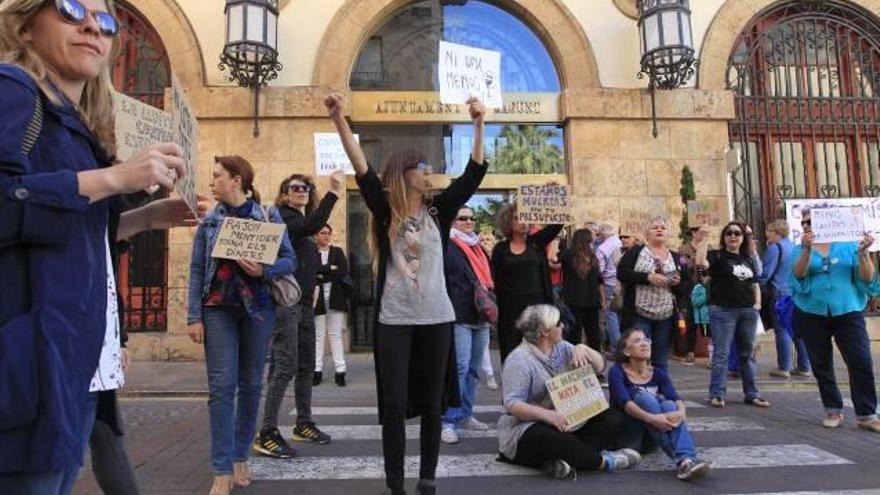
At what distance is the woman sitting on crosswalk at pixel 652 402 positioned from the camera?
4.46m

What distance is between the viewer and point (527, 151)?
12219 mm

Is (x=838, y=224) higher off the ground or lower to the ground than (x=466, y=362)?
higher

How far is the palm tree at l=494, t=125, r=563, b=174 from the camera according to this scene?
39.9 feet

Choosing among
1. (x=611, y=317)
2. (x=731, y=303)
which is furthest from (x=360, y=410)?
(x=611, y=317)

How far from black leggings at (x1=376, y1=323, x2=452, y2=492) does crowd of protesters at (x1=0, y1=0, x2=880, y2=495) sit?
12 mm

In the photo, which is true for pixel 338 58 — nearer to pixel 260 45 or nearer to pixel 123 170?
pixel 260 45

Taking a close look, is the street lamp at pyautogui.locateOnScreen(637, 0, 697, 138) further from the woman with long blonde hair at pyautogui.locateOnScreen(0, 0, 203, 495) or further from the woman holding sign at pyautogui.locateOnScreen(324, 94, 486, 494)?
the woman with long blonde hair at pyautogui.locateOnScreen(0, 0, 203, 495)

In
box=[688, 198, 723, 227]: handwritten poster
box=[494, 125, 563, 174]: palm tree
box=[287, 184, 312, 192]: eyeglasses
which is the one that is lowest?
box=[287, 184, 312, 192]: eyeglasses

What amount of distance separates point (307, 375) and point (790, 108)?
10.9 metres

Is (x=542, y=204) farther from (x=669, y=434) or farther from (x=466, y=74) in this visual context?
(x=669, y=434)

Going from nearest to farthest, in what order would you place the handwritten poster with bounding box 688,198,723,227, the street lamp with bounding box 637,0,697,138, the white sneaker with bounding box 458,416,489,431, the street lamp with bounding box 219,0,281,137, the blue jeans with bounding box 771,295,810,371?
the white sneaker with bounding box 458,416,489,431, the blue jeans with bounding box 771,295,810,371, the handwritten poster with bounding box 688,198,723,227, the street lamp with bounding box 219,0,281,137, the street lamp with bounding box 637,0,697,138

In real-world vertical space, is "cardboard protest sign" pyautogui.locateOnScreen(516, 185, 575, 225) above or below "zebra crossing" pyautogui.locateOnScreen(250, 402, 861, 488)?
above

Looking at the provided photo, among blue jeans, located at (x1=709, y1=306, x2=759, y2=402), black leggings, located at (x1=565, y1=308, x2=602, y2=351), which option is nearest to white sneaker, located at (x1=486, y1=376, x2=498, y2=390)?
black leggings, located at (x1=565, y1=308, x2=602, y2=351)

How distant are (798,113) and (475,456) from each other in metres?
10.5
